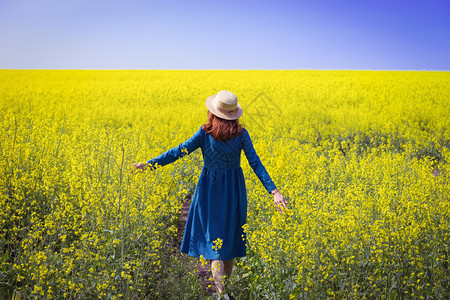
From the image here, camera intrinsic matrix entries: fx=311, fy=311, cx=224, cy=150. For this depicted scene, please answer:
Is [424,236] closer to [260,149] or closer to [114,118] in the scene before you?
[260,149]

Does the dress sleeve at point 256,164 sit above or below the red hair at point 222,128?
below

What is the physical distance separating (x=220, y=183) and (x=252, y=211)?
4.11 ft

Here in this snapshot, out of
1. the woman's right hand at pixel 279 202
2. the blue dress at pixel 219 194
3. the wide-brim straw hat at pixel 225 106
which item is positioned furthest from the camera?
the blue dress at pixel 219 194

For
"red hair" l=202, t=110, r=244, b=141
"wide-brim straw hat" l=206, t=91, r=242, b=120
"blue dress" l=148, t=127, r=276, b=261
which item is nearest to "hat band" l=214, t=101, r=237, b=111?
"wide-brim straw hat" l=206, t=91, r=242, b=120

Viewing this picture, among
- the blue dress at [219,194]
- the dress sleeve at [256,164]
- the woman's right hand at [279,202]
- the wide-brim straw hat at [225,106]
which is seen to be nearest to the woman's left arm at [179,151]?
the blue dress at [219,194]

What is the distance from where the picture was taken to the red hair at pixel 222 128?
2512 millimetres

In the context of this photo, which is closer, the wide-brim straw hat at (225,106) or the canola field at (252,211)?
the canola field at (252,211)

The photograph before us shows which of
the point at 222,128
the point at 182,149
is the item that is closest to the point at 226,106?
the point at 222,128

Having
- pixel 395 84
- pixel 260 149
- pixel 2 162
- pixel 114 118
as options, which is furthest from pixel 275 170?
pixel 395 84

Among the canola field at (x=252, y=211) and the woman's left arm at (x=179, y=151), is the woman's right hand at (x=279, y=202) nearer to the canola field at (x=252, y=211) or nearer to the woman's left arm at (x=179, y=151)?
the canola field at (x=252, y=211)

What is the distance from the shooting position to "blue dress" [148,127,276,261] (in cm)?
261

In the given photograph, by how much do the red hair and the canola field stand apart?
0.77 m

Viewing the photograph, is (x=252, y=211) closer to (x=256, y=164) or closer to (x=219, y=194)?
(x=219, y=194)

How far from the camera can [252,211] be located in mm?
3746
